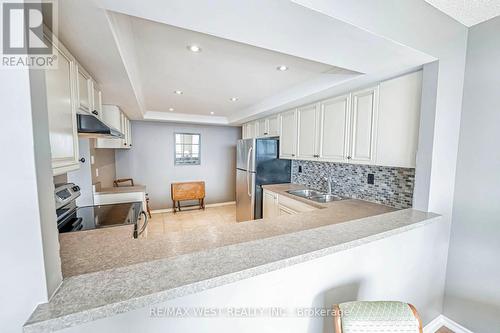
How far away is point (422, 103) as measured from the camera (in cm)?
158

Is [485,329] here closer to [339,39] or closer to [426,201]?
[426,201]

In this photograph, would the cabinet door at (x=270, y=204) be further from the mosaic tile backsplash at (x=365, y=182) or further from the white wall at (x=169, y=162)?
the white wall at (x=169, y=162)

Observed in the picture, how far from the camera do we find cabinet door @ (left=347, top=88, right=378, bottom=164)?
1979mm

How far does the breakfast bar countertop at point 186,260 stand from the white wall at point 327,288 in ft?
0.34

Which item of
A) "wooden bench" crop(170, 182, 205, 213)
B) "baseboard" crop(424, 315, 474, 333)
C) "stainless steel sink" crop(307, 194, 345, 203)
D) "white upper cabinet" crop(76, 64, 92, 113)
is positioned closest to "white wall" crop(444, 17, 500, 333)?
"baseboard" crop(424, 315, 474, 333)

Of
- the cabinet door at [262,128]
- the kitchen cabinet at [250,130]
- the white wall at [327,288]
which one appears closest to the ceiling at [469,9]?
the white wall at [327,288]

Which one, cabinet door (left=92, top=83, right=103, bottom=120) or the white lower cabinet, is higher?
cabinet door (left=92, top=83, right=103, bottom=120)

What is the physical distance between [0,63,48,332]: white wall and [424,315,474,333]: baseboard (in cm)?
253

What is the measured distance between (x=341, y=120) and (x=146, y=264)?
224 cm

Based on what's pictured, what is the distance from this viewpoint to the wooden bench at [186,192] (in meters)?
5.02

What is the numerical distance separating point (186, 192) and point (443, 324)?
4698 mm

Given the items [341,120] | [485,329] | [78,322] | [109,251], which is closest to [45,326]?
[78,322]

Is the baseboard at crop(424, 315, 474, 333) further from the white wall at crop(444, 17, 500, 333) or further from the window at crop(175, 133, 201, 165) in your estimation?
the window at crop(175, 133, 201, 165)

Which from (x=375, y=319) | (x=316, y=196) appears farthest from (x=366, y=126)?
(x=375, y=319)
